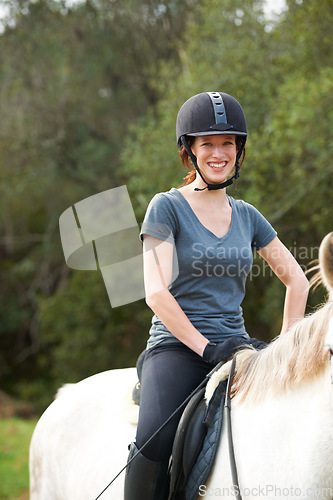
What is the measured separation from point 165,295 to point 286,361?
0.50m

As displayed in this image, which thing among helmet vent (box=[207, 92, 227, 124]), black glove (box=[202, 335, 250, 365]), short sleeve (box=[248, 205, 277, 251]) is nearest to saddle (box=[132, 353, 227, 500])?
black glove (box=[202, 335, 250, 365])

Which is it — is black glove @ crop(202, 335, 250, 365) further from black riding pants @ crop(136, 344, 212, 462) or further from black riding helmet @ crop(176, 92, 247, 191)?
black riding helmet @ crop(176, 92, 247, 191)

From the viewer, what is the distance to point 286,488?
1694 millimetres

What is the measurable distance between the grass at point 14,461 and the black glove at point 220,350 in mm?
5689

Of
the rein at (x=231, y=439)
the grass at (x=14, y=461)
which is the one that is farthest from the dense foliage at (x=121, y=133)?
the rein at (x=231, y=439)

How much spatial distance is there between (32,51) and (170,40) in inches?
137

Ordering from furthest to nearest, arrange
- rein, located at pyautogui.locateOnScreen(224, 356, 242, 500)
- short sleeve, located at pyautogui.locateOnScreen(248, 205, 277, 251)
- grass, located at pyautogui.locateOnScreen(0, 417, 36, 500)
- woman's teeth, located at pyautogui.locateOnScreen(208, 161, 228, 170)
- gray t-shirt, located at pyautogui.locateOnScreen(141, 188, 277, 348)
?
grass, located at pyautogui.locateOnScreen(0, 417, 36, 500)
short sleeve, located at pyautogui.locateOnScreen(248, 205, 277, 251)
woman's teeth, located at pyautogui.locateOnScreen(208, 161, 228, 170)
gray t-shirt, located at pyautogui.locateOnScreen(141, 188, 277, 348)
rein, located at pyautogui.locateOnScreen(224, 356, 242, 500)

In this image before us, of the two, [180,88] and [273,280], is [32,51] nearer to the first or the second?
[180,88]

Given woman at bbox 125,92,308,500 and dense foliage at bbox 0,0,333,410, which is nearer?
woman at bbox 125,92,308,500

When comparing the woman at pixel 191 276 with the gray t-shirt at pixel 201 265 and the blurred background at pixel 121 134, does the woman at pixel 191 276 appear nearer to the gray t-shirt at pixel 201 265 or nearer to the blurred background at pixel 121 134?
the gray t-shirt at pixel 201 265

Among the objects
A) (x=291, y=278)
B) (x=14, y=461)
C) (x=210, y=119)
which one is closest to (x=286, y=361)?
(x=291, y=278)

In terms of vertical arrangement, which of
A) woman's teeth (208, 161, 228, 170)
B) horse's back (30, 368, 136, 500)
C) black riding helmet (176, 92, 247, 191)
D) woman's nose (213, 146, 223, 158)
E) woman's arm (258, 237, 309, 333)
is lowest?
horse's back (30, 368, 136, 500)

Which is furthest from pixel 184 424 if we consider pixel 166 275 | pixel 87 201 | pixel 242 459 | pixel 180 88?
pixel 87 201

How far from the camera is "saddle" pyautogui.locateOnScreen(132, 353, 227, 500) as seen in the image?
1904 millimetres
